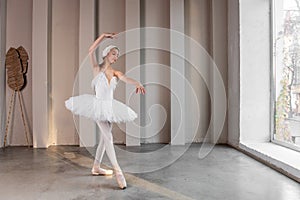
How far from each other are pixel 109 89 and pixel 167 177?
3.80ft

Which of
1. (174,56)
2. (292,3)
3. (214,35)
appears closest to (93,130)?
(174,56)

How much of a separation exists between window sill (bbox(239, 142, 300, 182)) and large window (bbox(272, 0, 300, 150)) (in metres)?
0.20

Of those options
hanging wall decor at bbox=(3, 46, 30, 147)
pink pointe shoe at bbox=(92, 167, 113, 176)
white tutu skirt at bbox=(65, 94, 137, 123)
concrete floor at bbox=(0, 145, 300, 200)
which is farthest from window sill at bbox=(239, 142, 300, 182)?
hanging wall decor at bbox=(3, 46, 30, 147)

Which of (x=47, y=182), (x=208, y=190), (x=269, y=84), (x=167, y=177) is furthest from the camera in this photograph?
(x=269, y=84)

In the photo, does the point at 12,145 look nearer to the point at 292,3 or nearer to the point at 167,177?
the point at 167,177

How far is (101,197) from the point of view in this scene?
8.89 ft

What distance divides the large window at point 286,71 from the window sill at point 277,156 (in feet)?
0.64

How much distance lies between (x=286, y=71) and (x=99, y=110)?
122 inches

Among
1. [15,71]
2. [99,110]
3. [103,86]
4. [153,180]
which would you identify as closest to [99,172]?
[153,180]

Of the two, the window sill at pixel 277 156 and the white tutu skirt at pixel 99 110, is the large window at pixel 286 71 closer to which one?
the window sill at pixel 277 156

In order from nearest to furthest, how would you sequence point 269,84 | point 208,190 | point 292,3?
point 208,190 → point 292,3 → point 269,84

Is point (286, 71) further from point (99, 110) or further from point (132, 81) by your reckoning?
point (99, 110)

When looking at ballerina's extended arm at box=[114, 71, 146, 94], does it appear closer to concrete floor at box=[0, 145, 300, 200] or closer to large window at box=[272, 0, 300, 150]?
concrete floor at box=[0, 145, 300, 200]

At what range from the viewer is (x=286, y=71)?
4746 mm
